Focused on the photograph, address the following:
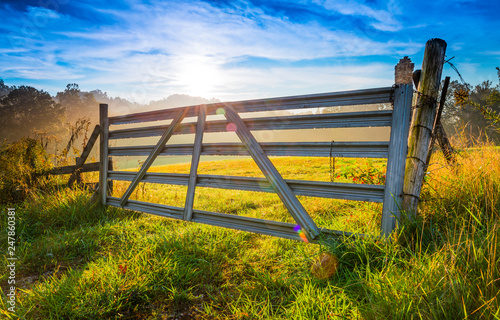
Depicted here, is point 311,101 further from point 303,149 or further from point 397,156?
point 397,156

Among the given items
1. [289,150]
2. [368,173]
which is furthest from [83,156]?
[368,173]

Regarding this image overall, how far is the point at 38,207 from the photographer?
5.43 m

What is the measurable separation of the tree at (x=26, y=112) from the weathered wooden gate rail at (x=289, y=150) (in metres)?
58.0

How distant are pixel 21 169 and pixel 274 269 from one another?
6.18 metres

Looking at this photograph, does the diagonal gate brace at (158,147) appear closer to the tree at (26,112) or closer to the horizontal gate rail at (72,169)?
the horizontal gate rail at (72,169)

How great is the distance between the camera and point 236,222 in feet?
13.3

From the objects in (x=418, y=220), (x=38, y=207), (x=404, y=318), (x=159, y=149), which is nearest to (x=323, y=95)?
Result: (x=418, y=220)

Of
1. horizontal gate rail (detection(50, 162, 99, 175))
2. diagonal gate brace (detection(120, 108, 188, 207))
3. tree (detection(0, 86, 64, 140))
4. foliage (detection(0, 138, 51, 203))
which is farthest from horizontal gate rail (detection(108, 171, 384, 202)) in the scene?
tree (detection(0, 86, 64, 140))

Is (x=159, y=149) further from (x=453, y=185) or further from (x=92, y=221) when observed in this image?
(x=453, y=185)

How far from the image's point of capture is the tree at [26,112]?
50844 millimetres

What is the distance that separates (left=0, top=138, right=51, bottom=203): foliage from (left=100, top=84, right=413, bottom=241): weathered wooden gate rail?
2.61 metres

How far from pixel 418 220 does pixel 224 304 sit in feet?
7.78

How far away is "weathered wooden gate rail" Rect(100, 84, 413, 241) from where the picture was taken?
10.2ft

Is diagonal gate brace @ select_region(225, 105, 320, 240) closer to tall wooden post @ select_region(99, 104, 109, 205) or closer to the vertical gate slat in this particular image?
the vertical gate slat
